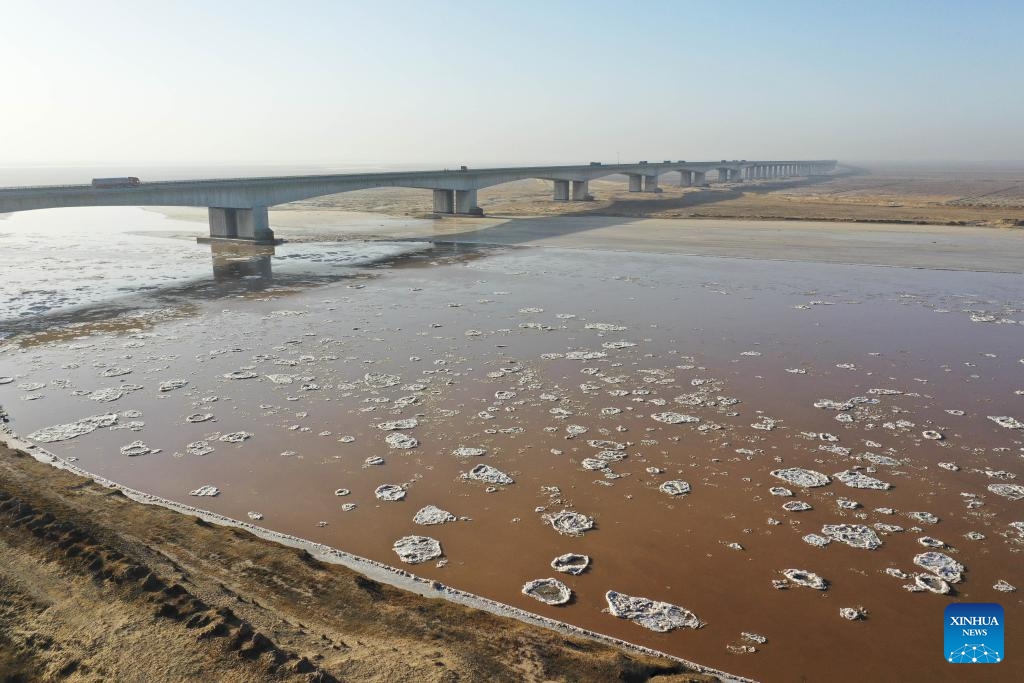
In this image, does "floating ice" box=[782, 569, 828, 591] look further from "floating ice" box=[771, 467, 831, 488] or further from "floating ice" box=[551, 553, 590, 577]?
"floating ice" box=[771, 467, 831, 488]

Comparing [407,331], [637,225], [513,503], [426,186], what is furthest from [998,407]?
[426,186]

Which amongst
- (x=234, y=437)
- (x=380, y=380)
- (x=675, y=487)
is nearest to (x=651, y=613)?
(x=675, y=487)

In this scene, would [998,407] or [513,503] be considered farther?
[998,407]

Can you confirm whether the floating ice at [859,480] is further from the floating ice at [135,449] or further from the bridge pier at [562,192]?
the bridge pier at [562,192]

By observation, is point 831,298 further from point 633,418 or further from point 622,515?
point 622,515

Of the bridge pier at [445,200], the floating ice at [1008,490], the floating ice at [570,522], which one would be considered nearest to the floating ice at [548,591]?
the floating ice at [570,522]

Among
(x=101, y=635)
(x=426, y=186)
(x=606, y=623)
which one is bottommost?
(x=606, y=623)
